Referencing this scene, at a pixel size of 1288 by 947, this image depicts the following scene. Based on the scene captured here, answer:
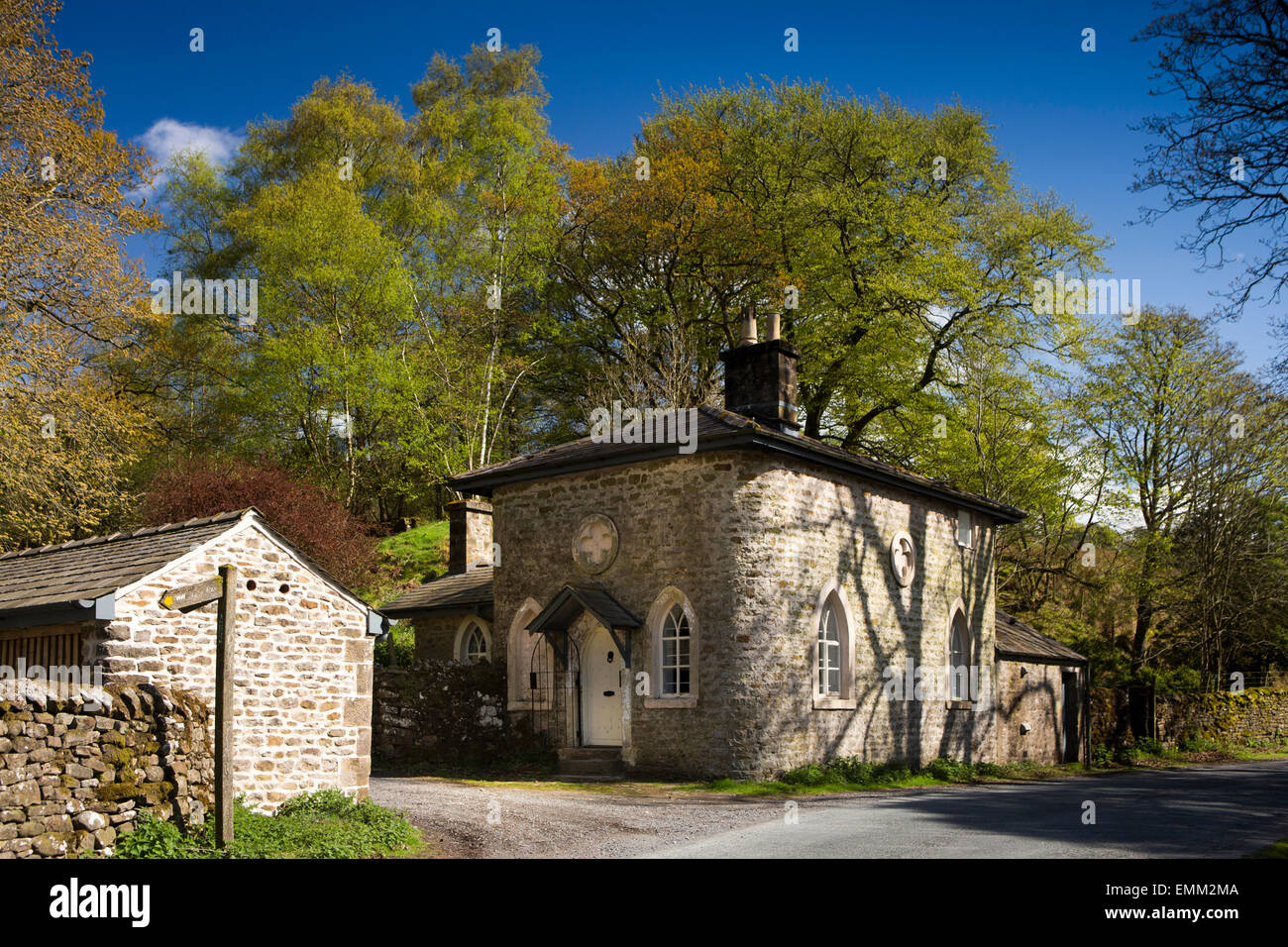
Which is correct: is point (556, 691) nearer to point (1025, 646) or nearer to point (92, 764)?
point (92, 764)

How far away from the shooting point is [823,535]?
17797 millimetres

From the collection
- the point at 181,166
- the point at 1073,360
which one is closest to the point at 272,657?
the point at 1073,360

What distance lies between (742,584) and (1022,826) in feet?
20.3

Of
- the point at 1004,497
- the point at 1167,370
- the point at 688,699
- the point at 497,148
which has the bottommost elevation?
the point at 688,699

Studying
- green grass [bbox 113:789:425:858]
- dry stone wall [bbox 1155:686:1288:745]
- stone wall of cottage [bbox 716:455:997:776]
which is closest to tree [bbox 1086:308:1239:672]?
dry stone wall [bbox 1155:686:1288:745]

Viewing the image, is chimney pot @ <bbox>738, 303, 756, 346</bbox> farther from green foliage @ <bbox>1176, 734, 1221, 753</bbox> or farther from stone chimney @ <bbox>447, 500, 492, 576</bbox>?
green foliage @ <bbox>1176, 734, 1221, 753</bbox>

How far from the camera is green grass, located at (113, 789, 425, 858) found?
9273mm

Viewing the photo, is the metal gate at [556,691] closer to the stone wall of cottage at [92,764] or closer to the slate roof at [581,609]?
the slate roof at [581,609]

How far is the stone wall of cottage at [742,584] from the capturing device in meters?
16.4

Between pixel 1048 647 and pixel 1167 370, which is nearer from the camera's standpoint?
pixel 1048 647

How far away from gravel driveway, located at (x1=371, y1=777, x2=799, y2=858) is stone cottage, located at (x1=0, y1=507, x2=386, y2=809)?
1.45m

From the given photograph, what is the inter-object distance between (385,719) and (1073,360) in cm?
2130

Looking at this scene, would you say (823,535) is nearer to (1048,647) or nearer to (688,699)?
(688,699)

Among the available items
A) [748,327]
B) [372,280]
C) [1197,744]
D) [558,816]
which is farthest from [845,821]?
[372,280]
